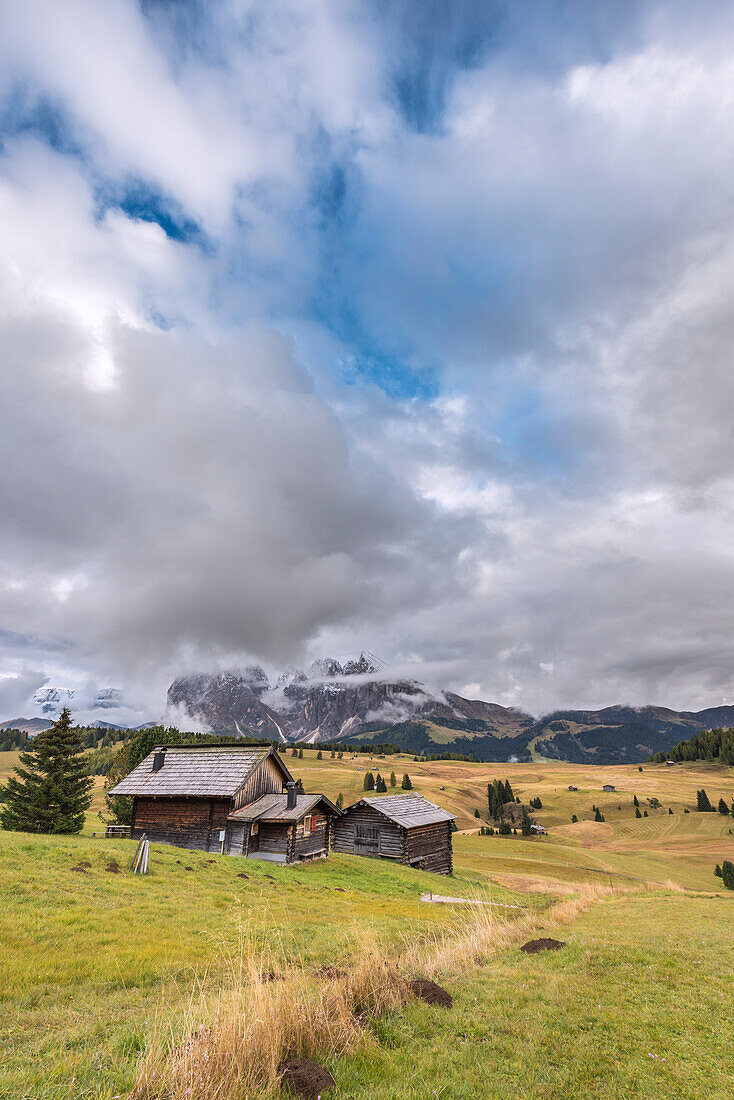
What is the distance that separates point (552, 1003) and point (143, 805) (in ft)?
125

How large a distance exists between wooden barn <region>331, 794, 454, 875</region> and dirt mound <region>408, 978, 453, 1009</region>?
3721 cm

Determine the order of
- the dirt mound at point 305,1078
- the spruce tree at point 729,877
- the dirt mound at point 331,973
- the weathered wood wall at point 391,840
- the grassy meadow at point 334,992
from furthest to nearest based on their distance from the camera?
1. the spruce tree at point 729,877
2. the weathered wood wall at point 391,840
3. the dirt mound at point 331,973
4. the grassy meadow at point 334,992
5. the dirt mound at point 305,1078

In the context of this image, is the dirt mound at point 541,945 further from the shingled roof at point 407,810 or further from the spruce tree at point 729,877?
the spruce tree at point 729,877

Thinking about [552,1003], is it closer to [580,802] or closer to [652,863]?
[652,863]

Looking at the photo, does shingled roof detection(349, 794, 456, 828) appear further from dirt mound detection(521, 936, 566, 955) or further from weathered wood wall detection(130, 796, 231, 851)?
dirt mound detection(521, 936, 566, 955)

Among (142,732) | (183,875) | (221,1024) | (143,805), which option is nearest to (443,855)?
(143,805)

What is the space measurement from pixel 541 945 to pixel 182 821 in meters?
31.3

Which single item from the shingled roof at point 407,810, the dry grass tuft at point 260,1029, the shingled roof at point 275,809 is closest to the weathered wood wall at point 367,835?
the shingled roof at point 407,810

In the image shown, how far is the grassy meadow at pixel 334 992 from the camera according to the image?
6.67 meters

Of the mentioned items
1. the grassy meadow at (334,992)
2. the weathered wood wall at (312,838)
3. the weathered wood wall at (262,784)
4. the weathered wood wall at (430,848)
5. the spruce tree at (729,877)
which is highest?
the weathered wood wall at (262,784)

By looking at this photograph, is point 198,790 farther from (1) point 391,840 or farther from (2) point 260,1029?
(2) point 260,1029

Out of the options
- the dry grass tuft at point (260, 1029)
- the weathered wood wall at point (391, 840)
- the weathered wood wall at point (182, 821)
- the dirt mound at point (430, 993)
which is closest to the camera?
the dry grass tuft at point (260, 1029)

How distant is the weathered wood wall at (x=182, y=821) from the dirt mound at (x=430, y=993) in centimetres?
2992

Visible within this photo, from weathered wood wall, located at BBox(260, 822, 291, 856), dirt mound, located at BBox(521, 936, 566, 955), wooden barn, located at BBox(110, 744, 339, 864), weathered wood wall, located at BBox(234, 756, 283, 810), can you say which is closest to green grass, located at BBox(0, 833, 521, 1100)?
dirt mound, located at BBox(521, 936, 566, 955)
